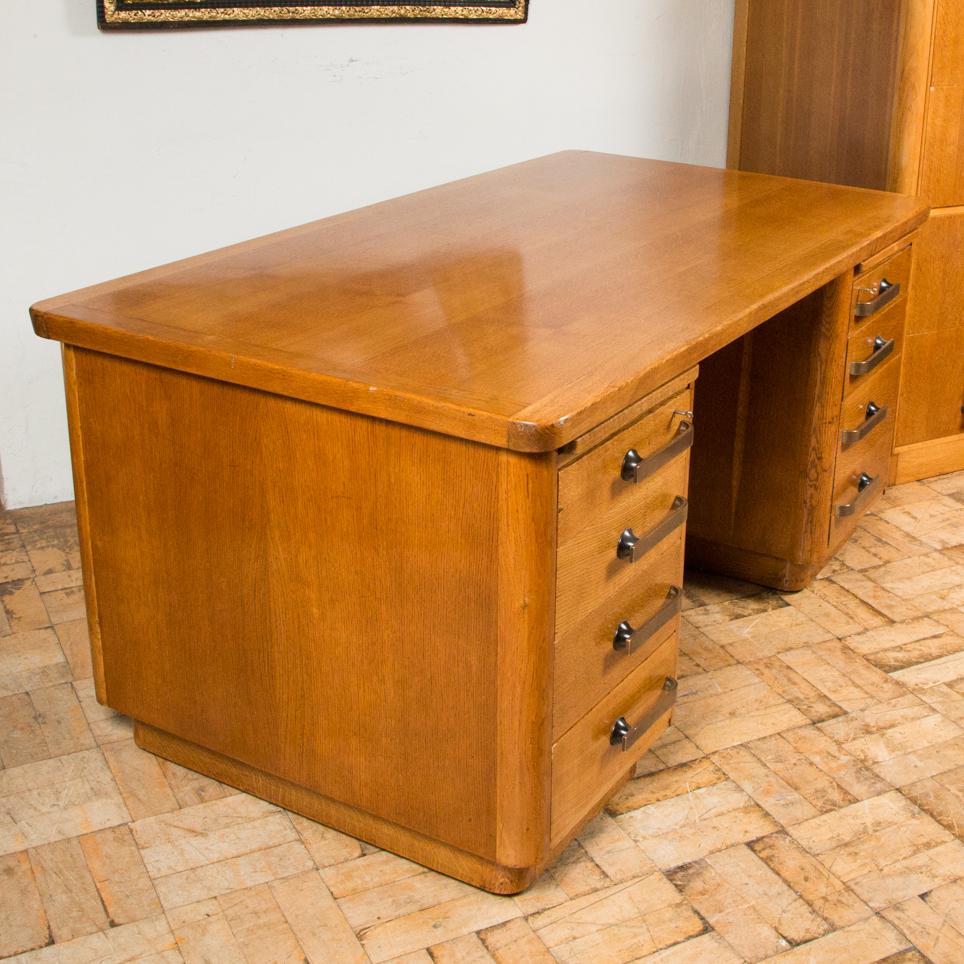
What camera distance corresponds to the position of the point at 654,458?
2025mm

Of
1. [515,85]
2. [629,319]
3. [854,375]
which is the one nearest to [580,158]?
[515,85]

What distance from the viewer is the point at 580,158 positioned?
3268 millimetres

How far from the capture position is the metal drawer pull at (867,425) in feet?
9.43

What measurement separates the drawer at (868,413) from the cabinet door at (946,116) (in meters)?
0.49

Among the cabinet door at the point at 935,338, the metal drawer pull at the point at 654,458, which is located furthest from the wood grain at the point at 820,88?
the metal drawer pull at the point at 654,458

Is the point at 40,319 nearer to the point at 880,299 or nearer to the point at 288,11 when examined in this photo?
the point at 288,11

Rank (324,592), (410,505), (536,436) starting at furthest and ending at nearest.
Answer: (324,592) < (410,505) < (536,436)

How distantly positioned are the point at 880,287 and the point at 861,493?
1.50 feet

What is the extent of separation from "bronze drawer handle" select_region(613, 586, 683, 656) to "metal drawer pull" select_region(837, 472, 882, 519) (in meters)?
0.79

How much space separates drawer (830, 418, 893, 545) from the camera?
291cm

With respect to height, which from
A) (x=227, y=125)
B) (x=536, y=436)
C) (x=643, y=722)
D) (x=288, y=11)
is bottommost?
(x=643, y=722)

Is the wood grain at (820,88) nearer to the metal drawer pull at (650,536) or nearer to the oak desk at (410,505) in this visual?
the oak desk at (410,505)

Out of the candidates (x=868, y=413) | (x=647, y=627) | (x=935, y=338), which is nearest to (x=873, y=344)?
(x=868, y=413)

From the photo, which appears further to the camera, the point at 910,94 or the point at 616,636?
the point at 910,94
